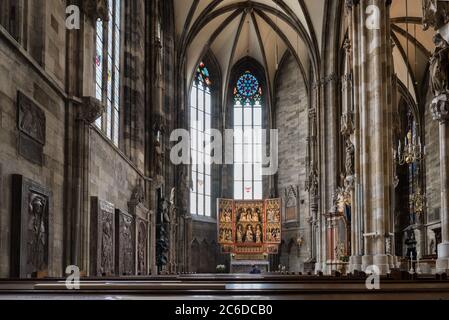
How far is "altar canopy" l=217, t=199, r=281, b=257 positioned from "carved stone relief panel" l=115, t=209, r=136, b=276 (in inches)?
559

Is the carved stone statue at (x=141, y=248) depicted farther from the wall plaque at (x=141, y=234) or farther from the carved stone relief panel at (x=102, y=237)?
the carved stone relief panel at (x=102, y=237)

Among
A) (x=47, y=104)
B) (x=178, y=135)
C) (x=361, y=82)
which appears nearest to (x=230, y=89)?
(x=178, y=135)

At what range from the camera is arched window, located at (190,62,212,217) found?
1443 inches

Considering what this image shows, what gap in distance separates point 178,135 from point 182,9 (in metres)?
6.20

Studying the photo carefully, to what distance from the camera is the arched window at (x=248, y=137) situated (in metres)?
39.2

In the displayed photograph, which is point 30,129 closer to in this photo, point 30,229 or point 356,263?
point 30,229

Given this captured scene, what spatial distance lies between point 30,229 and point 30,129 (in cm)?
157

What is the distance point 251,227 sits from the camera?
34094 mm

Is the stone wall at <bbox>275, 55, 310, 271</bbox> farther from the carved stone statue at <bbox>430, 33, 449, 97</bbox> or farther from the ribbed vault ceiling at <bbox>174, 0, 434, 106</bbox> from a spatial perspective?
the carved stone statue at <bbox>430, 33, 449, 97</bbox>

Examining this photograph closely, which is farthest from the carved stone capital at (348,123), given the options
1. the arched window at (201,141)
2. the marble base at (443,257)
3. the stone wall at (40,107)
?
the arched window at (201,141)

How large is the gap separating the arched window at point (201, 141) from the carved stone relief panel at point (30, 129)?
25304mm

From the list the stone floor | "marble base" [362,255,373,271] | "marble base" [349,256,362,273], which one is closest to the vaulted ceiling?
"marble base" [349,256,362,273]
